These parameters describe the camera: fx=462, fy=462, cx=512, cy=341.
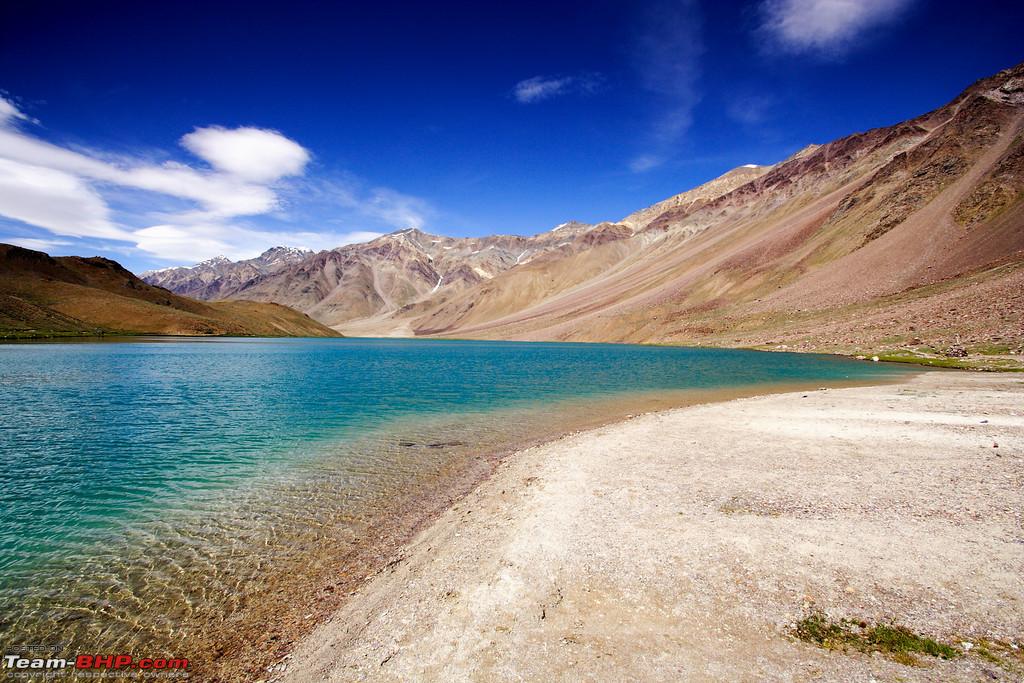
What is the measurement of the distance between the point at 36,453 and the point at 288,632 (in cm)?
1588

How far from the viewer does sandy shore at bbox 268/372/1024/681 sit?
19.5ft

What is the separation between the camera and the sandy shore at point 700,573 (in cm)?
595

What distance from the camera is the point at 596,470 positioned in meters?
13.6

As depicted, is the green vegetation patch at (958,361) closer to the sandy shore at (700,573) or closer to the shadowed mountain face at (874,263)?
the shadowed mountain face at (874,263)

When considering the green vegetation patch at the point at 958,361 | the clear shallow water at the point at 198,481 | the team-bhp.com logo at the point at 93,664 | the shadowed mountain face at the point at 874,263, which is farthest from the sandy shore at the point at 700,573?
the shadowed mountain face at the point at 874,263

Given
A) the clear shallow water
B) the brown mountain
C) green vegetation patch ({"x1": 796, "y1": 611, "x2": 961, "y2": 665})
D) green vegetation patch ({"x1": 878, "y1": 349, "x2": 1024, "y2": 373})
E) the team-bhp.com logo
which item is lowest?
the team-bhp.com logo

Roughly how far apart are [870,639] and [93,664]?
11.0 meters

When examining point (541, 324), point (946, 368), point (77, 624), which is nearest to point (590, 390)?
point (77, 624)

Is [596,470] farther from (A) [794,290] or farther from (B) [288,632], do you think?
(A) [794,290]

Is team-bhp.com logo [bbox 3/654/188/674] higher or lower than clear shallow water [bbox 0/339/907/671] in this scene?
lower

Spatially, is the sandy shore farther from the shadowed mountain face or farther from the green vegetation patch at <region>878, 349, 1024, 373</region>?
the shadowed mountain face

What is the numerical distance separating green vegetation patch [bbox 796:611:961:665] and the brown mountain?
429 feet

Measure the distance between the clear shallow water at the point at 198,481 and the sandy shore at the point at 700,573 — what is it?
2.91 m

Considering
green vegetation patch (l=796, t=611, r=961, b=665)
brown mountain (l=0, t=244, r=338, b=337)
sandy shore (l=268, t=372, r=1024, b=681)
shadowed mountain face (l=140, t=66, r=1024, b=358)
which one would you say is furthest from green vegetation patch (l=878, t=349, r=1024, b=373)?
brown mountain (l=0, t=244, r=338, b=337)
